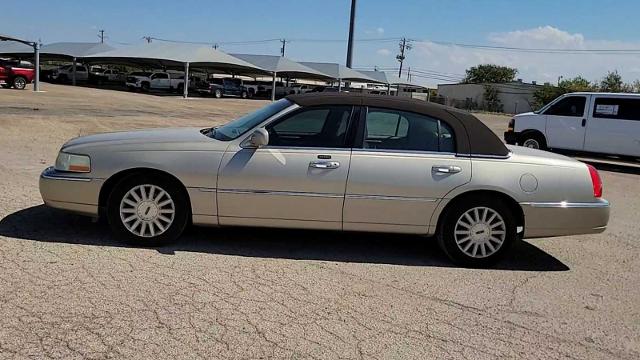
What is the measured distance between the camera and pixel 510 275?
5168mm

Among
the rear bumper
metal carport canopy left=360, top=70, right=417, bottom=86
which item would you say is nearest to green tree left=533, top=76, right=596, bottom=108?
metal carport canopy left=360, top=70, right=417, bottom=86

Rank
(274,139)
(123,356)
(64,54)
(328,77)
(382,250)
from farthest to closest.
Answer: (328,77)
(64,54)
(382,250)
(274,139)
(123,356)

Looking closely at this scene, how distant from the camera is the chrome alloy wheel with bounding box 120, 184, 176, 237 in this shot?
5105mm

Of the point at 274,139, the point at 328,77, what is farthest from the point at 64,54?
the point at 274,139

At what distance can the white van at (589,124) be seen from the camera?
546 inches

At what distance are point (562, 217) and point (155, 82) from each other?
49.5m

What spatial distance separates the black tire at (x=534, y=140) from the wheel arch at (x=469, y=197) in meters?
10.3

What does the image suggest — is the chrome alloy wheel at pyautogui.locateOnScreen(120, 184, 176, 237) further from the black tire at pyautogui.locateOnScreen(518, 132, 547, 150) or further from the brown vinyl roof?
the black tire at pyautogui.locateOnScreen(518, 132, 547, 150)

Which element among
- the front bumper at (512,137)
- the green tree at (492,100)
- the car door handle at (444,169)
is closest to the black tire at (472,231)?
the car door handle at (444,169)

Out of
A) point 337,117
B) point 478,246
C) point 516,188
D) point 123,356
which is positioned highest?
point 337,117

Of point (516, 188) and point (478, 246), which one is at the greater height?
point (516, 188)

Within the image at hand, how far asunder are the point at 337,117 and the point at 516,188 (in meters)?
1.75

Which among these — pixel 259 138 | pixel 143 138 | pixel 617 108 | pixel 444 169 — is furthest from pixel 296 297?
pixel 617 108

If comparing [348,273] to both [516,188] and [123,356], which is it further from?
[123,356]
